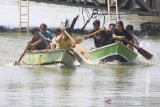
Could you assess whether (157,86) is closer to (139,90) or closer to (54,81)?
(139,90)

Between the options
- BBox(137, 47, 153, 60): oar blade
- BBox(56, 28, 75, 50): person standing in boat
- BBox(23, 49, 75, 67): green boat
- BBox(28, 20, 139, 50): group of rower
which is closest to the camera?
BBox(23, 49, 75, 67): green boat

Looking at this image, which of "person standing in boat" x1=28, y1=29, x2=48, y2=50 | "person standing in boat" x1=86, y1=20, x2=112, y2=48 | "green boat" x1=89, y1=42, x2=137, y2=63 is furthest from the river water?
"person standing in boat" x1=86, y1=20, x2=112, y2=48

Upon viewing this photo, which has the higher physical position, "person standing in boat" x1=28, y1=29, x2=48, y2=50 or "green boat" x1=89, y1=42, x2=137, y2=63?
"person standing in boat" x1=28, y1=29, x2=48, y2=50

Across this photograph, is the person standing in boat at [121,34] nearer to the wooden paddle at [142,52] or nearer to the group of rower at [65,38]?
the group of rower at [65,38]

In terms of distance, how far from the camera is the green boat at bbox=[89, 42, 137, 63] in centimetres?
2072

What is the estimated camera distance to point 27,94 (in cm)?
1322

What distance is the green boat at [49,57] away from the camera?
62.5 feet

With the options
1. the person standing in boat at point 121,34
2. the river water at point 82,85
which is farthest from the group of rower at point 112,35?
the river water at point 82,85

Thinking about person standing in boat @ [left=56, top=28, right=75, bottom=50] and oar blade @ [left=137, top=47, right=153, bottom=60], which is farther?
oar blade @ [left=137, top=47, right=153, bottom=60]

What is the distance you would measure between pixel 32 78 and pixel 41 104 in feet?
16.1

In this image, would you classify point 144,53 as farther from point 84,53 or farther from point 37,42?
point 37,42

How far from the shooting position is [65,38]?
19.3 meters

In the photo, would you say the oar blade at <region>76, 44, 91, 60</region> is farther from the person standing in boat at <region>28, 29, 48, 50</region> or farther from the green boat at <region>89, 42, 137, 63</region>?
the person standing in boat at <region>28, 29, 48, 50</region>

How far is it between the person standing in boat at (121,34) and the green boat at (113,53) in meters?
0.25
